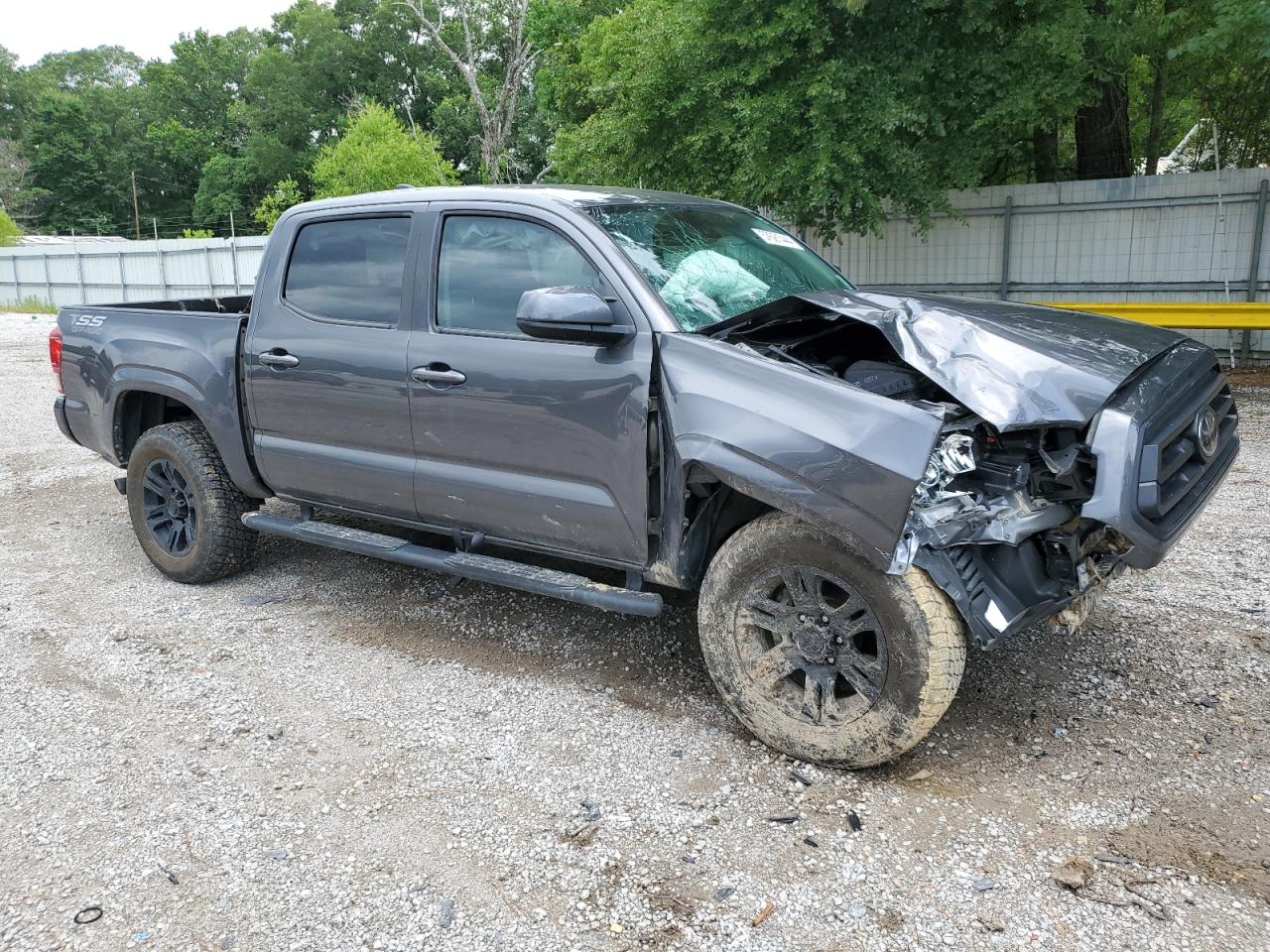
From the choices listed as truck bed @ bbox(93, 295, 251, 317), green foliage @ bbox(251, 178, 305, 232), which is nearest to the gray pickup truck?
truck bed @ bbox(93, 295, 251, 317)

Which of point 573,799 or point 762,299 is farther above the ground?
point 762,299

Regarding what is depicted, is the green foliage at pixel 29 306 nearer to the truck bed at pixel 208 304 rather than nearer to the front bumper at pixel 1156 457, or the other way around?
the truck bed at pixel 208 304

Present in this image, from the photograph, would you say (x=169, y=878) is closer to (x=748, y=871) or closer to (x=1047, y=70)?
(x=748, y=871)

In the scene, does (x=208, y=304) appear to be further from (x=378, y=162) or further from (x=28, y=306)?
(x=28, y=306)

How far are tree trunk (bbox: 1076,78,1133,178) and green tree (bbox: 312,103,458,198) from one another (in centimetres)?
1982

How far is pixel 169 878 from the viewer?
114 inches

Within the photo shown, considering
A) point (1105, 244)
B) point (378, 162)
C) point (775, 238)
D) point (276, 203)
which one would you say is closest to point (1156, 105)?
point (1105, 244)

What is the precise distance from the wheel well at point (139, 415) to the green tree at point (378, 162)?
24.8 meters

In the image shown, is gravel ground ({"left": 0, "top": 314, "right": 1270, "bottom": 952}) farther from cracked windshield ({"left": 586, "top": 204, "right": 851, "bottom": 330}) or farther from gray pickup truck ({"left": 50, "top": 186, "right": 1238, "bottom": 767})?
cracked windshield ({"left": 586, "top": 204, "right": 851, "bottom": 330})

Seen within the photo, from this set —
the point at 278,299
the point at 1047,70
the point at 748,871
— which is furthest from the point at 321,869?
the point at 1047,70

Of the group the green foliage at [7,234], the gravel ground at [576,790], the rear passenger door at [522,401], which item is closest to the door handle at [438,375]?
the rear passenger door at [522,401]

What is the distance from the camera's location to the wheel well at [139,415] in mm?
5559

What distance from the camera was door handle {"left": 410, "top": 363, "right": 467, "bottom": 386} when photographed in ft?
13.2

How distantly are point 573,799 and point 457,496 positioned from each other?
143 centimetres
